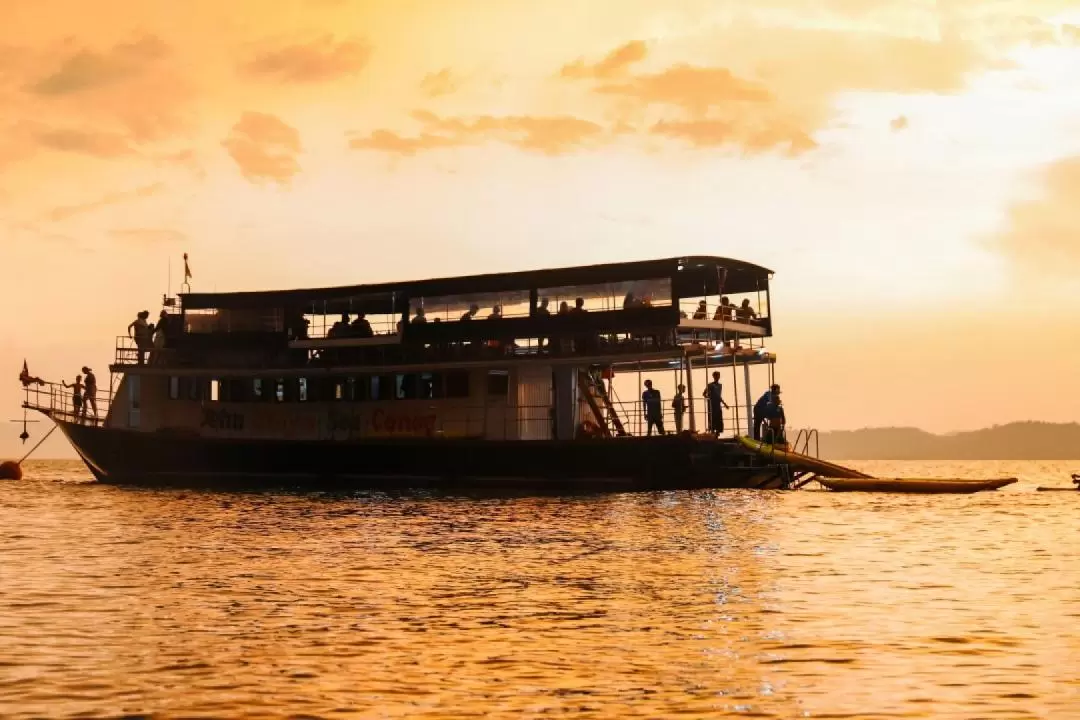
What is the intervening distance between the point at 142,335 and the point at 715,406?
2128 centimetres

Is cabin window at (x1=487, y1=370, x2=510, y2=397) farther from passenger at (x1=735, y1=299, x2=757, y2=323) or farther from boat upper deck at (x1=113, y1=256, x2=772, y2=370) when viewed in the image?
passenger at (x1=735, y1=299, x2=757, y2=323)

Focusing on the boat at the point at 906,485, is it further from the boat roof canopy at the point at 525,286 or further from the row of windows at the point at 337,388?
the row of windows at the point at 337,388

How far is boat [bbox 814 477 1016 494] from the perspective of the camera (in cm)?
3806

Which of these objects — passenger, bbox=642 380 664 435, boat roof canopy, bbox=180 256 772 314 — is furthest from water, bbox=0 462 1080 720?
boat roof canopy, bbox=180 256 772 314

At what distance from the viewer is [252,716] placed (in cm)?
860

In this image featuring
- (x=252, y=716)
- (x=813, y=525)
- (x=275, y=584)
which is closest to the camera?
(x=252, y=716)

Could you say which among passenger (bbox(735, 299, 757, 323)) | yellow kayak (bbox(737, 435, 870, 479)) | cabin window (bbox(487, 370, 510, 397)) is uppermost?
passenger (bbox(735, 299, 757, 323))

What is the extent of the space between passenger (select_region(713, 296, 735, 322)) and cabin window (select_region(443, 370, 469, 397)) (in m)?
8.37

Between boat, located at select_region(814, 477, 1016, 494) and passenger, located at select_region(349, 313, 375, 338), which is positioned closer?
boat, located at select_region(814, 477, 1016, 494)

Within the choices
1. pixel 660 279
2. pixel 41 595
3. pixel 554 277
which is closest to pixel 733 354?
pixel 660 279

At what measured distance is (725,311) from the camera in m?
37.0

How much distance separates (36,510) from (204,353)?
411 inches

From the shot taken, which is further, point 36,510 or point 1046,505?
point 1046,505

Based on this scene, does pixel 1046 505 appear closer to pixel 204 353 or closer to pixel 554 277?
pixel 554 277
